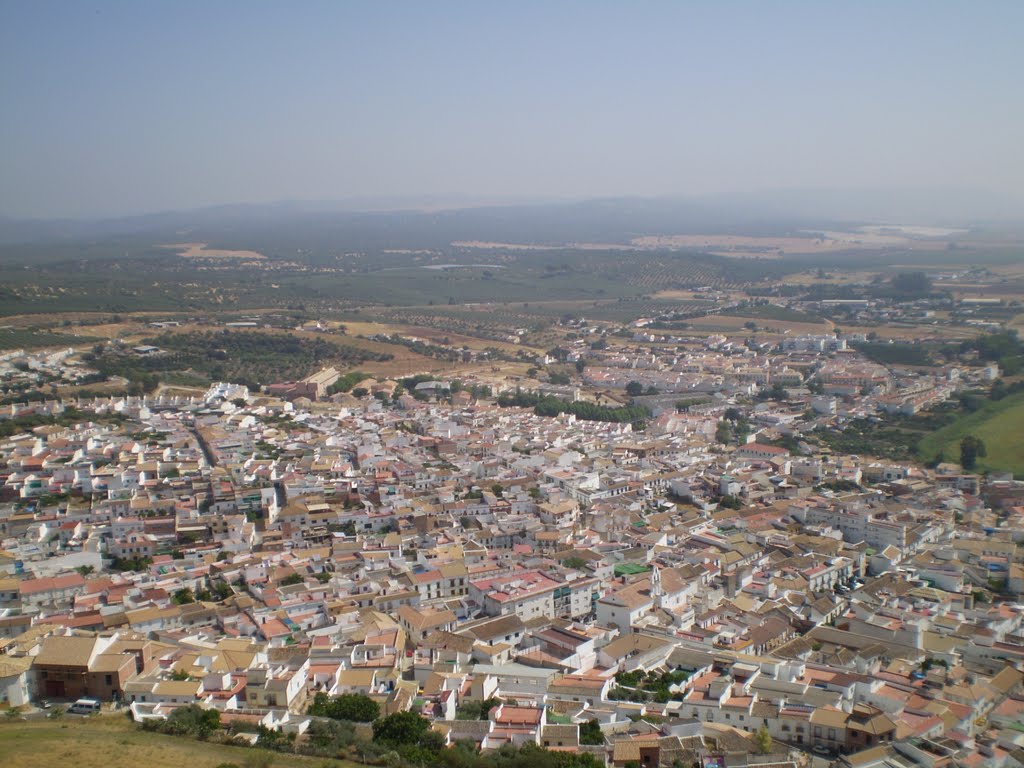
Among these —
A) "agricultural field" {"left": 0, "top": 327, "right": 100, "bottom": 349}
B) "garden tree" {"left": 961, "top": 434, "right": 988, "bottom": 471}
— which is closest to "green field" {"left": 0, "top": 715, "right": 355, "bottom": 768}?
"garden tree" {"left": 961, "top": 434, "right": 988, "bottom": 471}

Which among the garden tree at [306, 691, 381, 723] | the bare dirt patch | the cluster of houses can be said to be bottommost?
the cluster of houses

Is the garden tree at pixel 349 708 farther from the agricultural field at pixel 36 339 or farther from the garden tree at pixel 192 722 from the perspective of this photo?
the agricultural field at pixel 36 339

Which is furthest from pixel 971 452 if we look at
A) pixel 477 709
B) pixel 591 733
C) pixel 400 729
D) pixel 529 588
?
pixel 400 729

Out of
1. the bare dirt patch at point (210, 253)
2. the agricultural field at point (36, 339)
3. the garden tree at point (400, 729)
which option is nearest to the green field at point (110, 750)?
the garden tree at point (400, 729)

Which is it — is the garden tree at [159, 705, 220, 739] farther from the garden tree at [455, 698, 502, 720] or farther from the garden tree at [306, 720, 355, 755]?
the garden tree at [455, 698, 502, 720]

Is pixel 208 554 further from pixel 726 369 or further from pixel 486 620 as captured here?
pixel 726 369

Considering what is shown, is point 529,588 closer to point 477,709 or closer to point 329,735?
point 477,709

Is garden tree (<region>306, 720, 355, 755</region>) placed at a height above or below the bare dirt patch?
below
